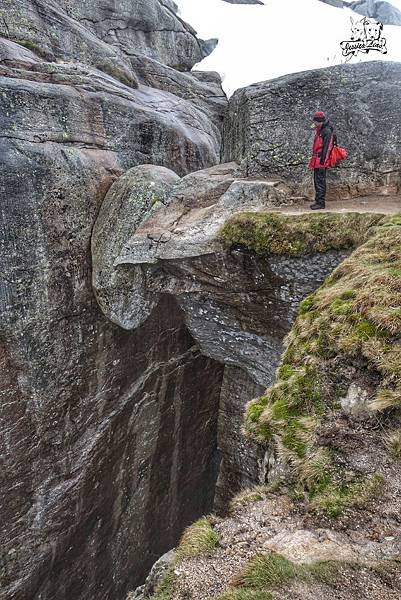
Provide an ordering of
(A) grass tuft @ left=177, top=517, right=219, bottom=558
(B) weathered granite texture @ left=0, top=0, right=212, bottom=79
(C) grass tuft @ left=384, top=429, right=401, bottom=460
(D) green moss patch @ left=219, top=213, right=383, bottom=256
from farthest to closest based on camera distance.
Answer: (B) weathered granite texture @ left=0, top=0, right=212, bottom=79 < (D) green moss patch @ left=219, top=213, right=383, bottom=256 < (C) grass tuft @ left=384, top=429, right=401, bottom=460 < (A) grass tuft @ left=177, top=517, right=219, bottom=558

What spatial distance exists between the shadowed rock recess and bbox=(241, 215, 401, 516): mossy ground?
3091 millimetres

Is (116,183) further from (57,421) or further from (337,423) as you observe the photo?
(337,423)

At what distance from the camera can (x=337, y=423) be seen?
4.48m

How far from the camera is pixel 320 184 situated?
9.33 metres

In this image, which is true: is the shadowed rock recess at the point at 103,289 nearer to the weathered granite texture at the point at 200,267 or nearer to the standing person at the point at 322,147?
the weathered granite texture at the point at 200,267

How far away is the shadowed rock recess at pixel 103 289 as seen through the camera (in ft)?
30.3

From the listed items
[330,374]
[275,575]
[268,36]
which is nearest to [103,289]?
[330,374]

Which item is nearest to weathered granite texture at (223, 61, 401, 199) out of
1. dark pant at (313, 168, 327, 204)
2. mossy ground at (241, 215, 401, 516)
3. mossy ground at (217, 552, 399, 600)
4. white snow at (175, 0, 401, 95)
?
dark pant at (313, 168, 327, 204)

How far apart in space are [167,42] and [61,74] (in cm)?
1406

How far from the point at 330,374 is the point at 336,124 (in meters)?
7.39

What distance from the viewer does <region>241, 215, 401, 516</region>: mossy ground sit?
4.06m

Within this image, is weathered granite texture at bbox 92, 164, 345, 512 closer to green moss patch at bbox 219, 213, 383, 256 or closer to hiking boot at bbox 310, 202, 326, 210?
green moss patch at bbox 219, 213, 383, 256

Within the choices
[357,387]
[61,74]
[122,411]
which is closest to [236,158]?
[61,74]

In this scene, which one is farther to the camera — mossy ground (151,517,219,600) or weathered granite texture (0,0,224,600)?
weathered granite texture (0,0,224,600)
